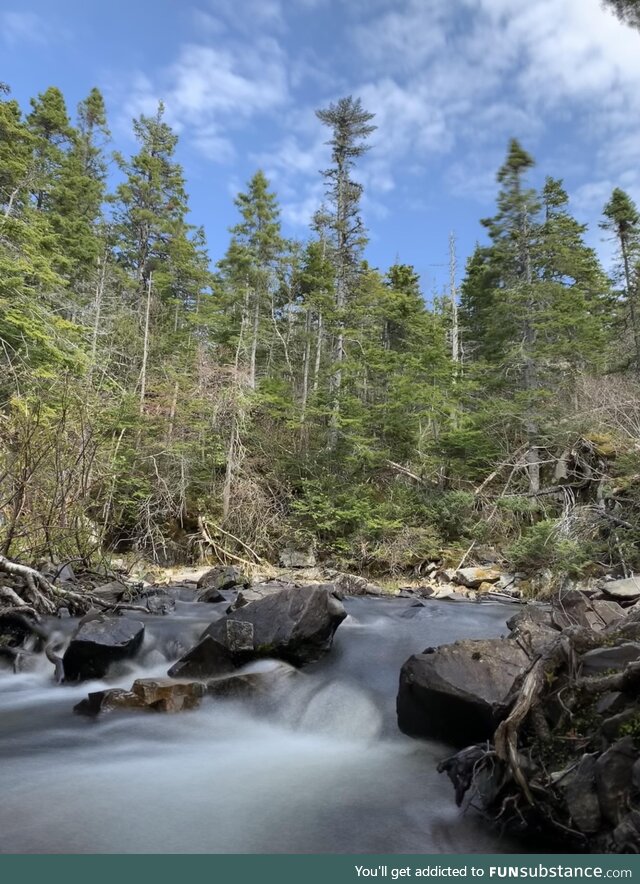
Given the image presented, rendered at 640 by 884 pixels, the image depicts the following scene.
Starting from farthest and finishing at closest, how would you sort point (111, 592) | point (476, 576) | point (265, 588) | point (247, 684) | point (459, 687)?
point (476, 576) → point (265, 588) → point (111, 592) → point (247, 684) → point (459, 687)

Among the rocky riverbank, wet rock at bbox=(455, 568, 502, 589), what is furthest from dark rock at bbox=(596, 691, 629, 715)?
wet rock at bbox=(455, 568, 502, 589)

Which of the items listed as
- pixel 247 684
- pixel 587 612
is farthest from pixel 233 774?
pixel 587 612

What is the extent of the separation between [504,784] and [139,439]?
1646 cm

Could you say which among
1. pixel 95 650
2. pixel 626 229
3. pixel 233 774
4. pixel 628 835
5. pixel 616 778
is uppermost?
pixel 626 229

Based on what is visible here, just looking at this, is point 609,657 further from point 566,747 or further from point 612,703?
point 566,747

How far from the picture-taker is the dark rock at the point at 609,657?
9.43ft

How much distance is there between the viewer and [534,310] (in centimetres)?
1784

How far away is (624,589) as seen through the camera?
7645 mm

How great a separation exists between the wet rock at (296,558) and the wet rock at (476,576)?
185 inches

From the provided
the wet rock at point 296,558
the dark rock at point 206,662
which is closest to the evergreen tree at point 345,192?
the wet rock at point 296,558

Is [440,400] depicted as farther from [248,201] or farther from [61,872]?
[61,872]

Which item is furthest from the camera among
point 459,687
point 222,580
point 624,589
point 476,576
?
point 222,580

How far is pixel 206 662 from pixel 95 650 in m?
1.27

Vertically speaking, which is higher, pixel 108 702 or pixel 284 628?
pixel 284 628
